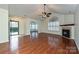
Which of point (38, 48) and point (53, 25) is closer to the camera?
point (38, 48)

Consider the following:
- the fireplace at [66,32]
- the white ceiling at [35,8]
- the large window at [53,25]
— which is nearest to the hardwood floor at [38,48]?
the white ceiling at [35,8]

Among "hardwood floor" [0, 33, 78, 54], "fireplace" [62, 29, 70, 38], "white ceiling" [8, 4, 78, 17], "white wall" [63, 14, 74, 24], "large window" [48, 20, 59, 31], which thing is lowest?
"hardwood floor" [0, 33, 78, 54]

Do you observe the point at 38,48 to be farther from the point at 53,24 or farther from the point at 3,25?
the point at 53,24

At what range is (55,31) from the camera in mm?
10188

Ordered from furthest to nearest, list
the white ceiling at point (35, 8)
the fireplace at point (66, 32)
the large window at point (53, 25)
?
1. the large window at point (53, 25)
2. the fireplace at point (66, 32)
3. the white ceiling at point (35, 8)

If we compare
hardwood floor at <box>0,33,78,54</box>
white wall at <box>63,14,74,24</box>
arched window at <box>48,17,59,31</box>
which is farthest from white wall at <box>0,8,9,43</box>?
white wall at <box>63,14,74,24</box>

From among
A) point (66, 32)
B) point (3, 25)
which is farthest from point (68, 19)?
point (3, 25)

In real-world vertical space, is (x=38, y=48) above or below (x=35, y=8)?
below

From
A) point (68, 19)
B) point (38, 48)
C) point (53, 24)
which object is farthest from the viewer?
point (53, 24)

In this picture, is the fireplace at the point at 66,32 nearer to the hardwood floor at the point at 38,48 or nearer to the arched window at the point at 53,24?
the arched window at the point at 53,24

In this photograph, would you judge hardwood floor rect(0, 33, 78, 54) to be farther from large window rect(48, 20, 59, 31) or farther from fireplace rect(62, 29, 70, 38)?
large window rect(48, 20, 59, 31)
